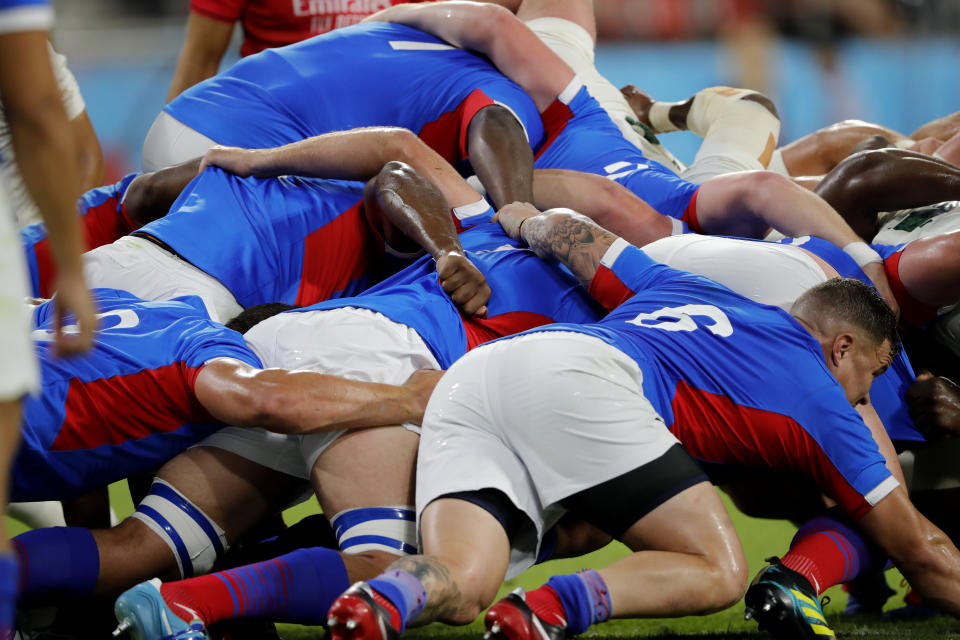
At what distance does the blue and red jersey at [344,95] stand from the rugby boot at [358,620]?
2087mm

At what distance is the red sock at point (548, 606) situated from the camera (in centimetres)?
206

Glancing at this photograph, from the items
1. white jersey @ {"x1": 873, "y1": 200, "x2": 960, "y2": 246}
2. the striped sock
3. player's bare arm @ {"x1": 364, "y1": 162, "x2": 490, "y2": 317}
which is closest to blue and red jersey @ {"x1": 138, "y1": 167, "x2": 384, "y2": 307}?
player's bare arm @ {"x1": 364, "y1": 162, "x2": 490, "y2": 317}

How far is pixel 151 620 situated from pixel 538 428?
32.3 inches

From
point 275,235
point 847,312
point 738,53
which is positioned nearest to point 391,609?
point 847,312

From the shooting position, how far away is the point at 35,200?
149 centimetres

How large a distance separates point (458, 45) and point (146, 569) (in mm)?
2221

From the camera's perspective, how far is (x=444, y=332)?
2859 mm

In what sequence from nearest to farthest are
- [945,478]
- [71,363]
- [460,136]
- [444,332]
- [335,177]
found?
[71,363] < [444,332] < [945,478] < [335,177] < [460,136]

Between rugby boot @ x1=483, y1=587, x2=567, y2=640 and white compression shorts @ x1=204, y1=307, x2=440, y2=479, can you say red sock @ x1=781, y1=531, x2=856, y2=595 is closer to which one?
rugby boot @ x1=483, y1=587, x2=567, y2=640

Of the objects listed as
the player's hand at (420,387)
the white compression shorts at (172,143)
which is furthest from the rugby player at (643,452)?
the white compression shorts at (172,143)

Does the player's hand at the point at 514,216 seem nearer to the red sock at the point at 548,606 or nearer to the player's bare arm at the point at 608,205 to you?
the player's bare arm at the point at 608,205

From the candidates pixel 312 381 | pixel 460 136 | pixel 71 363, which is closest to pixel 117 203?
pixel 460 136

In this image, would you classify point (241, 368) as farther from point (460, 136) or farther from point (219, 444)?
point (460, 136)

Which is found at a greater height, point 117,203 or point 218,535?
point 117,203
